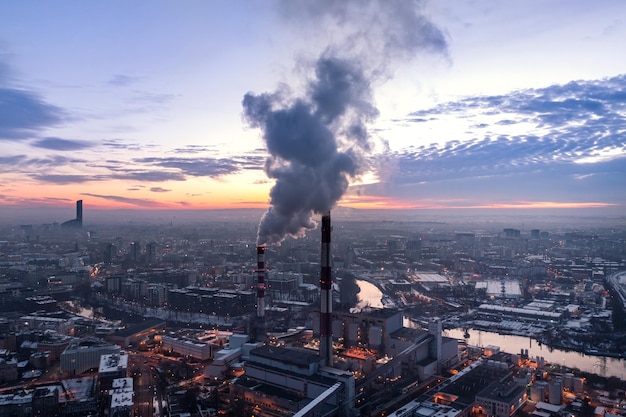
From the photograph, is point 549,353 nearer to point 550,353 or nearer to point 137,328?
point 550,353

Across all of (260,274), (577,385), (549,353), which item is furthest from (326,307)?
(549,353)

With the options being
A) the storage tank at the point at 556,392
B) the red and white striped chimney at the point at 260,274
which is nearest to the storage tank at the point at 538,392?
the storage tank at the point at 556,392

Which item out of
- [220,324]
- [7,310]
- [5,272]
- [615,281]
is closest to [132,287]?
[7,310]

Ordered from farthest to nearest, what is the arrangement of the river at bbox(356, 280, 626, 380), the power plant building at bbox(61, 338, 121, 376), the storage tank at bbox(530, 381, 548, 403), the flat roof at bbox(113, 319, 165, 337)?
the flat roof at bbox(113, 319, 165, 337)
the river at bbox(356, 280, 626, 380)
the power plant building at bbox(61, 338, 121, 376)
the storage tank at bbox(530, 381, 548, 403)

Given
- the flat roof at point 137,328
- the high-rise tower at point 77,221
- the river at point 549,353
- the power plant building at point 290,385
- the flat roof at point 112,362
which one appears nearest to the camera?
the power plant building at point 290,385

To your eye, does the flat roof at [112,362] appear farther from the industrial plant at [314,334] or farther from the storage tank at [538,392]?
the storage tank at [538,392]

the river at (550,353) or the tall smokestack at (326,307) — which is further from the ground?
the tall smokestack at (326,307)

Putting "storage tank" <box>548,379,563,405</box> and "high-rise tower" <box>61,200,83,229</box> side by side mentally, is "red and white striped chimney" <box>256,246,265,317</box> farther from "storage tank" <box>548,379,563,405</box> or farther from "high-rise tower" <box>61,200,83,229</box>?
"high-rise tower" <box>61,200,83,229</box>

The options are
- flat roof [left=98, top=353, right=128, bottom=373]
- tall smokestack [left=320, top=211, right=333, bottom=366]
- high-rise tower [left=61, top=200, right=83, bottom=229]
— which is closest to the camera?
tall smokestack [left=320, top=211, right=333, bottom=366]

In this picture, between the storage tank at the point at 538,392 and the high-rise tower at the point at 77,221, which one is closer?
the storage tank at the point at 538,392

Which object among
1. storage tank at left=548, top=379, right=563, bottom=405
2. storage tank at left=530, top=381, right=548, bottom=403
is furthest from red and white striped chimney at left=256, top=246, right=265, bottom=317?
storage tank at left=548, top=379, right=563, bottom=405
